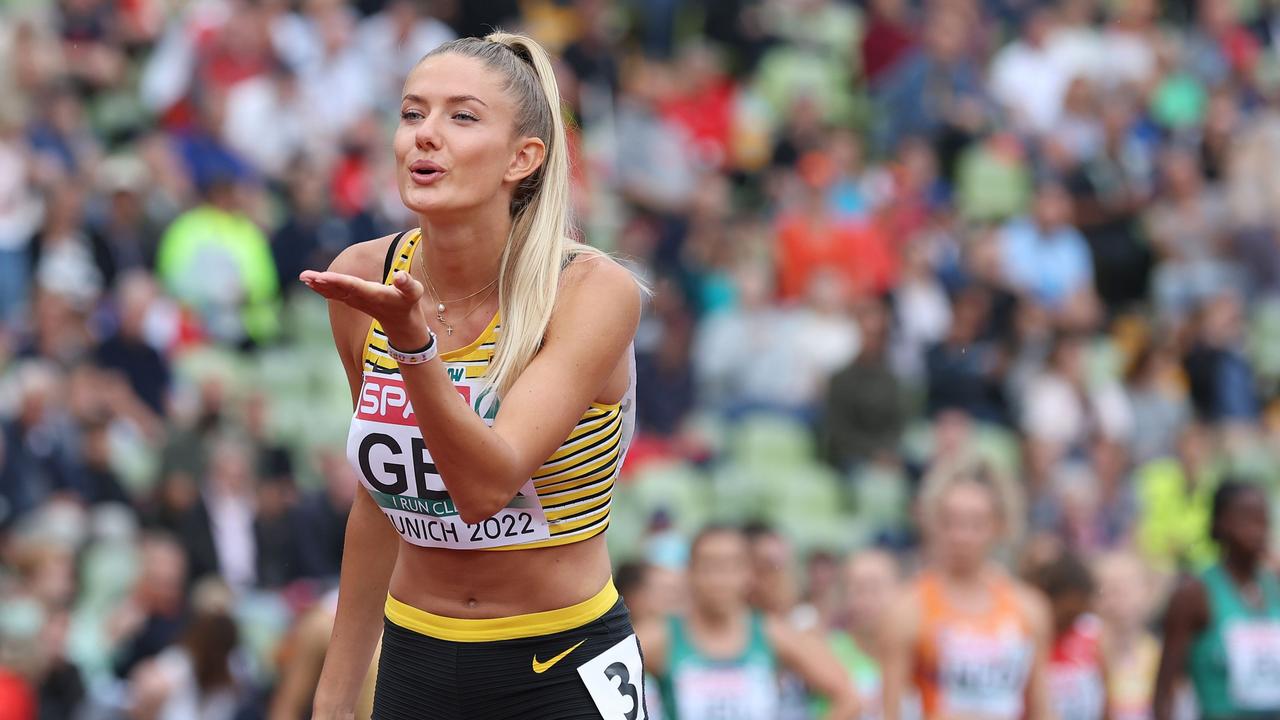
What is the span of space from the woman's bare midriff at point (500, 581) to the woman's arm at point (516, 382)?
1.14 ft

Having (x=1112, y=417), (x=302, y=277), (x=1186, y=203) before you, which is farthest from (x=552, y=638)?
(x=1186, y=203)

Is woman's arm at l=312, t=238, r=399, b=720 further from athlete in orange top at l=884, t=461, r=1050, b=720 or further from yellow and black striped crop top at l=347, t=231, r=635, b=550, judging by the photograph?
athlete in orange top at l=884, t=461, r=1050, b=720

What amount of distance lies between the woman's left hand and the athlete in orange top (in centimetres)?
491

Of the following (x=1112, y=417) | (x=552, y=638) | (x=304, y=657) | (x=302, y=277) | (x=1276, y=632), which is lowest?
(x=1112, y=417)

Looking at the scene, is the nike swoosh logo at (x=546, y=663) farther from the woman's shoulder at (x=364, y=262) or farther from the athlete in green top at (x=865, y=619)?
the athlete in green top at (x=865, y=619)

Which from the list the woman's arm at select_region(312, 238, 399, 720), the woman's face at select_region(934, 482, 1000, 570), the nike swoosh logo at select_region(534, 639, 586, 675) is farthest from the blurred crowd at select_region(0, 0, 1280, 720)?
the nike swoosh logo at select_region(534, 639, 586, 675)

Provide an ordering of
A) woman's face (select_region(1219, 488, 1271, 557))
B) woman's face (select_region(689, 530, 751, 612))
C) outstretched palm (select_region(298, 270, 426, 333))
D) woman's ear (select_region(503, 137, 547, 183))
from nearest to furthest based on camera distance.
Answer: outstretched palm (select_region(298, 270, 426, 333))
woman's ear (select_region(503, 137, 547, 183))
woman's face (select_region(689, 530, 751, 612))
woman's face (select_region(1219, 488, 1271, 557))

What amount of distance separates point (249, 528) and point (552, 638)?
7.64 meters

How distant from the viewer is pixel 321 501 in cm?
1172

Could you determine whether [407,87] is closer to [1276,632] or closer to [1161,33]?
[1276,632]

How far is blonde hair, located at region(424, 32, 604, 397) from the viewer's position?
409cm

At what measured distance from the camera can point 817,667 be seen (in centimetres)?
883

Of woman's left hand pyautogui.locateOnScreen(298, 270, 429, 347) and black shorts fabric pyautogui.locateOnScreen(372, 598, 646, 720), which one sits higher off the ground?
woman's left hand pyautogui.locateOnScreen(298, 270, 429, 347)

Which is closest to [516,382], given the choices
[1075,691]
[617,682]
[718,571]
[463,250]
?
[463,250]
